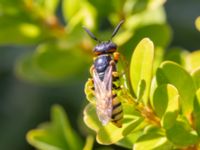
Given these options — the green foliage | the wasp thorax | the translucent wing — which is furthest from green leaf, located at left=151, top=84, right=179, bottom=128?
the wasp thorax

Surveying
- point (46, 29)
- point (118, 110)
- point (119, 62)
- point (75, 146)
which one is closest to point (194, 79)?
point (118, 110)

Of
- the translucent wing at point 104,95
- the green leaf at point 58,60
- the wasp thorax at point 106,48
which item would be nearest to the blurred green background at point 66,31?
the green leaf at point 58,60

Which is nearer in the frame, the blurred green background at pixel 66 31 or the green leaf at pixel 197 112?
the green leaf at pixel 197 112

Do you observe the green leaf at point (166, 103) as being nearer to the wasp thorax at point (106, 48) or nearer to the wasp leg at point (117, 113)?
the wasp leg at point (117, 113)

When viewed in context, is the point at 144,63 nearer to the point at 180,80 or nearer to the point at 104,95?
the point at 180,80

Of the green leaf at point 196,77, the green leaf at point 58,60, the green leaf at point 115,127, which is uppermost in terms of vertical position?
the green leaf at point 58,60

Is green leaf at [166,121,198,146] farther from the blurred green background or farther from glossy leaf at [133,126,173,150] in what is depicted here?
the blurred green background

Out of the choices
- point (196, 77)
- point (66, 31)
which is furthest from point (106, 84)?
point (66, 31)
